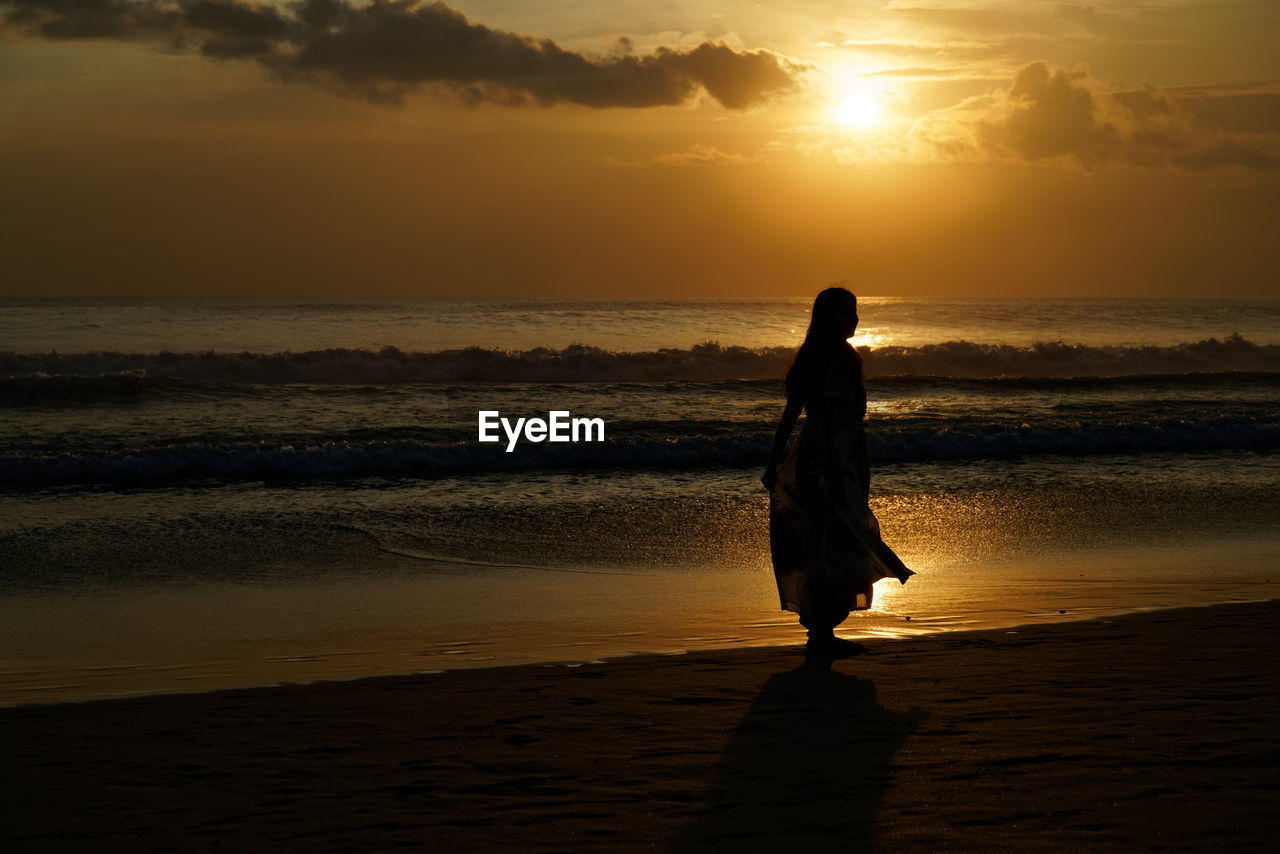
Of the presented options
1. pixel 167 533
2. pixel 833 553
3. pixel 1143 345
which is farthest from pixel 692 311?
pixel 833 553

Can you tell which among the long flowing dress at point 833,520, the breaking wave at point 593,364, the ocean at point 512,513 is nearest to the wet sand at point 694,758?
the long flowing dress at point 833,520

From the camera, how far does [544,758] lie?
13.5ft

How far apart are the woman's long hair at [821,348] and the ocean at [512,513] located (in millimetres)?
1419

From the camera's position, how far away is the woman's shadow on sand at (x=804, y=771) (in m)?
3.36

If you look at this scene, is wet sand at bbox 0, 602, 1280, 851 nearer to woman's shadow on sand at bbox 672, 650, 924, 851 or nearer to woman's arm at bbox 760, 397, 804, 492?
woman's shadow on sand at bbox 672, 650, 924, 851

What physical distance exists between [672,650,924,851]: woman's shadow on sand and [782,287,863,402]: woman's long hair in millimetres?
1586

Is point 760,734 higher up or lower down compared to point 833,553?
lower down

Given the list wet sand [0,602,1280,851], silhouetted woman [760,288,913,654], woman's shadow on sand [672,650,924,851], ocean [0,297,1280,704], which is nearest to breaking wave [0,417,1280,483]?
ocean [0,297,1280,704]

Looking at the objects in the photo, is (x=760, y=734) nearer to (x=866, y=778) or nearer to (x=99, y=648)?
(x=866, y=778)

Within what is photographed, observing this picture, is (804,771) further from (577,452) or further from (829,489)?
(577,452)

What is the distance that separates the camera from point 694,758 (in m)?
4.08

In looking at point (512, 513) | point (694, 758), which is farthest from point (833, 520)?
point (512, 513)

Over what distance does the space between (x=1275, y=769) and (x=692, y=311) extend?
5052cm

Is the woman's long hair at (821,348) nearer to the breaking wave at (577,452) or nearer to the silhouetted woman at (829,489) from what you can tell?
the silhouetted woman at (829,489)
